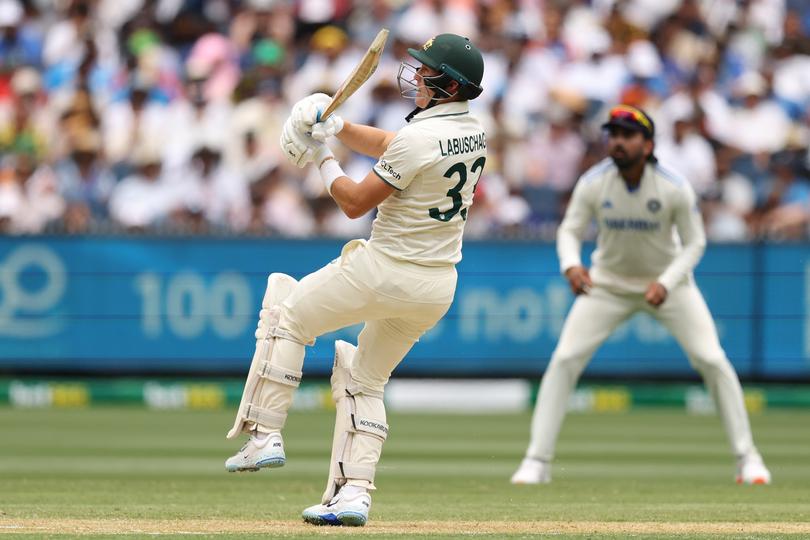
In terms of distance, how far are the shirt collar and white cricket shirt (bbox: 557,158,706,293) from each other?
2876 millimetres

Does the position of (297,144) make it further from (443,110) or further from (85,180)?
(85,180)

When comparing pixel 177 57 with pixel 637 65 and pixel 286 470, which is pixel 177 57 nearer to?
pixel 637 65

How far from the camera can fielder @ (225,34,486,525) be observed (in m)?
6.10

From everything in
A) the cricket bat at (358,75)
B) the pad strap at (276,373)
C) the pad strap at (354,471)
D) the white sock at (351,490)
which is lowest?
the white sock at (351,490)

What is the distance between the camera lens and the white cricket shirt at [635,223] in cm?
Result: 913

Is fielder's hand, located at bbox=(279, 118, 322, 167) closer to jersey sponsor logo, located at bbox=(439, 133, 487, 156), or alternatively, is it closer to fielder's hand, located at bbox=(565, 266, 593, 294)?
jersey sponsor logo, located at bbox=(439, 133, 487, 156)

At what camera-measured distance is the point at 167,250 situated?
46.3 feet

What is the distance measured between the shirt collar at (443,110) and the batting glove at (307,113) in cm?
37

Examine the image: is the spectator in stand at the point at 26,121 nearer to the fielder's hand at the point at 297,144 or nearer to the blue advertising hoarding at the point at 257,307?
the blue advertising hoarding at the point at 257,307

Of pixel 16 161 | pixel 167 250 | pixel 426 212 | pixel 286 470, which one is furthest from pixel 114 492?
pixel 16 161

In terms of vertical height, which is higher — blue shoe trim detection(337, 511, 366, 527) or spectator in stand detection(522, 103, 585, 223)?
spectator in stand detection(522, 103, 585, 223)

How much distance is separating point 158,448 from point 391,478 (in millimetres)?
2157

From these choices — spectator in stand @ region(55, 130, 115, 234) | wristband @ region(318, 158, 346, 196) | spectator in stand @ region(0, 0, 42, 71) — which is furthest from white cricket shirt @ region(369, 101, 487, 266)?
spectator in stand @ region(0, 0, 42, 71)

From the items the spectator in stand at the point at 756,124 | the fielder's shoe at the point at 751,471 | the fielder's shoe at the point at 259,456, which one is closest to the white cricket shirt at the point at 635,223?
the fielder's shoe at the point at 751,471
